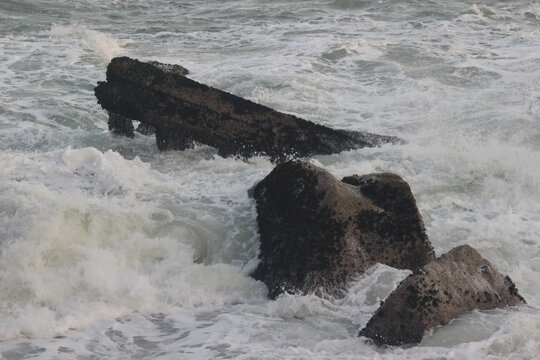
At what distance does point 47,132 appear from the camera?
927 cm

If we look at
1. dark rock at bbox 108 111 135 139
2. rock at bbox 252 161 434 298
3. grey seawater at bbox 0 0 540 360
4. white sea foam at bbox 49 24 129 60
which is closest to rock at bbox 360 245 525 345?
grey seawater at bbox 0 0 540 360

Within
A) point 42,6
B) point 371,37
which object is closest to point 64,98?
point 371,37

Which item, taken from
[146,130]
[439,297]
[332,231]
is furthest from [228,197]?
[146,130]

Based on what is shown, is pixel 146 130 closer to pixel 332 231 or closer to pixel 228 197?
pixel 228 197

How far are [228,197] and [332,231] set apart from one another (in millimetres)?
1805

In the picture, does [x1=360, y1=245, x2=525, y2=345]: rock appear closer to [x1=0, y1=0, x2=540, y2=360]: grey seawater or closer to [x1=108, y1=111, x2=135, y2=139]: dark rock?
[x1=0, y1=0, x2=540, y2=360]: grey seawater

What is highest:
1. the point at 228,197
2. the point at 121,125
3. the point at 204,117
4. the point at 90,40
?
the point at 204,117

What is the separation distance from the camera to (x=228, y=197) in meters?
6.86

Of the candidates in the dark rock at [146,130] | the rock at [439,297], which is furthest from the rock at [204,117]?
the rock at [439,297]

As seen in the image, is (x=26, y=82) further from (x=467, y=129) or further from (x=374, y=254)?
(x=374, y=254)

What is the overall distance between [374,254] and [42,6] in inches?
699

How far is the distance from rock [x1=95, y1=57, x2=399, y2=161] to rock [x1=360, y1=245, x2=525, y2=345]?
10.9 ft

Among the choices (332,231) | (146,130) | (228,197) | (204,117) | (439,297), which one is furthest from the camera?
(146,130)

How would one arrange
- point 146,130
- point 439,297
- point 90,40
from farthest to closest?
point 90,40
point 146,130
point 439,297
